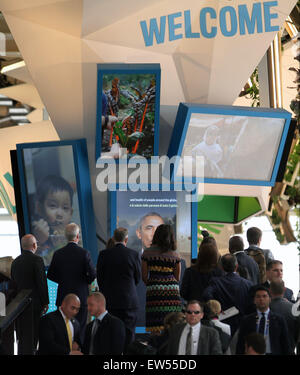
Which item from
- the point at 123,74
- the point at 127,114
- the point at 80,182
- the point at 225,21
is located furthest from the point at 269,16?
the point at 80,182

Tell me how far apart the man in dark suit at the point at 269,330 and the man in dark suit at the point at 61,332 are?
48.9 inches

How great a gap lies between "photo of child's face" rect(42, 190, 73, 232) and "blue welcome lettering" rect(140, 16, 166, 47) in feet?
6.91

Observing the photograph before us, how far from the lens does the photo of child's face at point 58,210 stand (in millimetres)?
8297

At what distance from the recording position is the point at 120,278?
617cm

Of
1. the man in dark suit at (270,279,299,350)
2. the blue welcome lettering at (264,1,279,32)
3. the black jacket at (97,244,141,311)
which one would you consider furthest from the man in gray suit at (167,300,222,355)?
the blue welcome lettering at (264,1,279,32)

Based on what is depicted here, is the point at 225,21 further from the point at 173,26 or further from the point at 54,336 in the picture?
the point at 54,336

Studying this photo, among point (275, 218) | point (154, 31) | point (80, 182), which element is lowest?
point (275, 218)

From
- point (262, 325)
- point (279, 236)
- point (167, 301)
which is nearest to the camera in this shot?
point (262, 325)

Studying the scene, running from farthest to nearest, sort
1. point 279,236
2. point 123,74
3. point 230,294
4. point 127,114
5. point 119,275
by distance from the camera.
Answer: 1. point 279,236
2. point 127,114
3. point 123,74
4. point 119,275
5. point 230,294

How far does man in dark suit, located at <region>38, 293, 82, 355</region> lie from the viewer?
16.8 feet

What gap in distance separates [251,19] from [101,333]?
15.4 ft

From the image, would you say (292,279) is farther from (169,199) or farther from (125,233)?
(125,233)

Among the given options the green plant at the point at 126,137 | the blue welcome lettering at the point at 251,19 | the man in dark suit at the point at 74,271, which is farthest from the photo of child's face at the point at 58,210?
the blue welcome lettering at the point at 251,19
